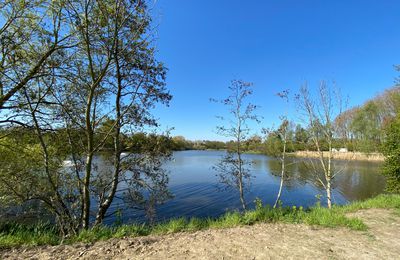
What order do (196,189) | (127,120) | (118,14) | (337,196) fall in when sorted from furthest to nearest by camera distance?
(196,189), (337,196), (127,120), (118,14)

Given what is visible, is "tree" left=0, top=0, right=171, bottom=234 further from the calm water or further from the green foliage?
the green foliage

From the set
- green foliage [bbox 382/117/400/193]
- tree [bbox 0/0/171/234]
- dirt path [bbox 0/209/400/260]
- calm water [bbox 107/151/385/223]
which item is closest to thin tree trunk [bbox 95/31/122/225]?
Result: tree [bbox 0/0/171/234]

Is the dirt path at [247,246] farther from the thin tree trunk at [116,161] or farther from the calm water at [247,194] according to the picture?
the calm water at [247,194]

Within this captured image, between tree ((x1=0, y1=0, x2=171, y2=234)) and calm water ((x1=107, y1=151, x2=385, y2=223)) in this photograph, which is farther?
calm water ((x1=107, y1=151, x2=385, y2=223))

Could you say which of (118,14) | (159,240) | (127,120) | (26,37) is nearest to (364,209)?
(159,240)

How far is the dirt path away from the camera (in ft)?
10.4

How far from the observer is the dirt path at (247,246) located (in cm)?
318

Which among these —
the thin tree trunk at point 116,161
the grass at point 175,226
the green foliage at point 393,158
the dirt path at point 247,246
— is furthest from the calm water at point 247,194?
the dirt path at point 247,246

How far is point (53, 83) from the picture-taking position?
220 inches

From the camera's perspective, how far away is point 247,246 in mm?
3490

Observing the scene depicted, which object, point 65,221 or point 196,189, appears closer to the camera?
point 65,221

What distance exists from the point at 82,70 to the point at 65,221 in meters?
4.05

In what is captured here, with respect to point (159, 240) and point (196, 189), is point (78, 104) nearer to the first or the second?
point (159, 240)

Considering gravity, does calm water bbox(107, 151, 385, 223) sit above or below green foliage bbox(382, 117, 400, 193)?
below
